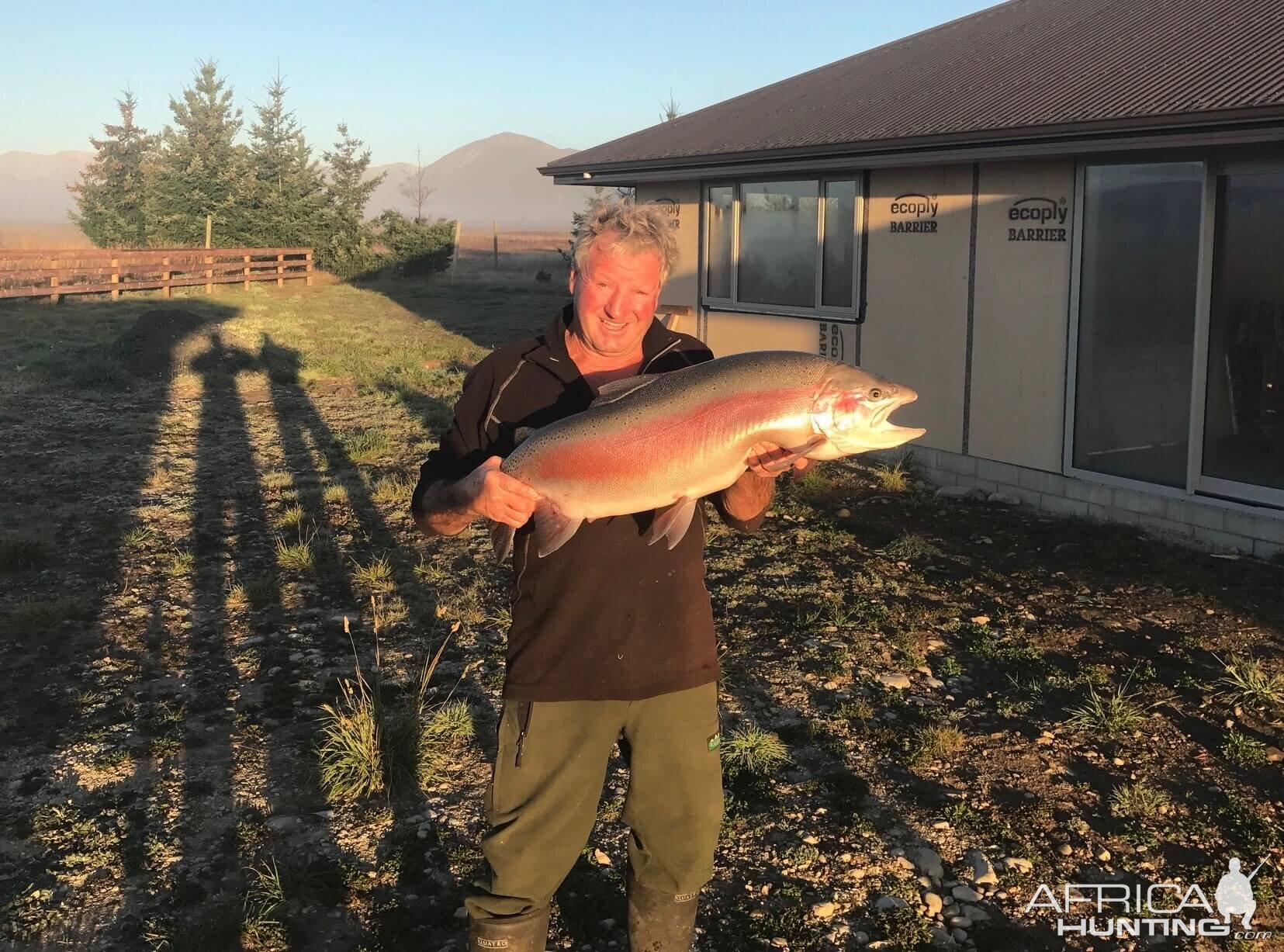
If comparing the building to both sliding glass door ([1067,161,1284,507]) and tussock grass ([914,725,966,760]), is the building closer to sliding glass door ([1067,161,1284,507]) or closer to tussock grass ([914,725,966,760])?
sliding glass door ([1067,161,1284,507])

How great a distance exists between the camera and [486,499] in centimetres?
266

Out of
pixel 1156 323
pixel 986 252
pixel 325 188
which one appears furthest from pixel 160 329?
pixel 325 188

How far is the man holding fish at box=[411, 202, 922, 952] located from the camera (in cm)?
266

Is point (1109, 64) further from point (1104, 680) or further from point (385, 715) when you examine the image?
point (385, 715)

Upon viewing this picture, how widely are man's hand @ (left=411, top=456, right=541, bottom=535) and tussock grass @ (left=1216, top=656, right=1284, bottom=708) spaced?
404cm

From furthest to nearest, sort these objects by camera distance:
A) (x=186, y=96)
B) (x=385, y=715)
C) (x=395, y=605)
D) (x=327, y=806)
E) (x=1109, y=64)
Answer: (x=186, y=96) < (x=1109, y=64) < (x=395, y=605) < (x=385, y=715) < (x=327, y=806)

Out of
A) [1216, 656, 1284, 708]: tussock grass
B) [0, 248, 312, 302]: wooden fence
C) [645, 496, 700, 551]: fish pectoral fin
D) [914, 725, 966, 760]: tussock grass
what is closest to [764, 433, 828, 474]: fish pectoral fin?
[645, 496, 700, 551]: fish pectoral fin

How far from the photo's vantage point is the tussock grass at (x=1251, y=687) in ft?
16.7

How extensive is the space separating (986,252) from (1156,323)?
1708 millimetres

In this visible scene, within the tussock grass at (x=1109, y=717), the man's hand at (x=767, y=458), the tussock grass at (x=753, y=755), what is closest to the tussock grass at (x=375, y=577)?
the tussock grass at (x=753, y=755)

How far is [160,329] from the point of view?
18047mm

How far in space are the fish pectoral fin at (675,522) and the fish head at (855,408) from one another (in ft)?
1.25

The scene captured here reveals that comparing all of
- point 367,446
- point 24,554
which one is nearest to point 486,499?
point 24,554

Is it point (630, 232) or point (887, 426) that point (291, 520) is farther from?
point (887, 426)
